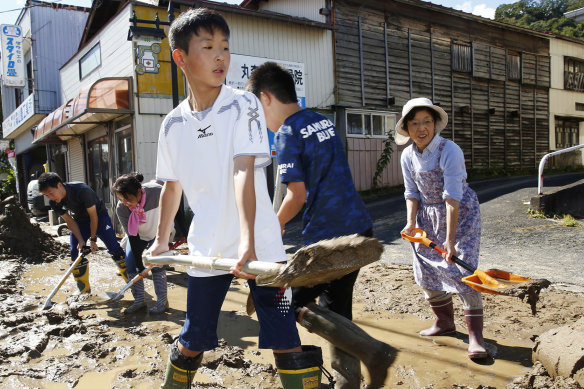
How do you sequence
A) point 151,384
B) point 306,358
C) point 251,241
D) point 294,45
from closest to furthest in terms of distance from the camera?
point 251,241 < point 306,358 < point 151,384 < point 294,45

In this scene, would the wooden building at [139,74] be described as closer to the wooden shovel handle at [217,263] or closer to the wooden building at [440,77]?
the wooden building at [440,77]

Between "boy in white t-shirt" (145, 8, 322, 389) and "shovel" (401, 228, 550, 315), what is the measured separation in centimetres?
137

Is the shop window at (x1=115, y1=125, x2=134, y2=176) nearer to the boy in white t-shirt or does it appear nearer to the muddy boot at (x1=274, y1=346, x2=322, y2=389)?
the boy in white t-shirt

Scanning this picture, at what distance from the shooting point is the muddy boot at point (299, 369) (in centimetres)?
188

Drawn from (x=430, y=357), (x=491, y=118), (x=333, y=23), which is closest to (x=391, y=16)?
(x=333, y=23)

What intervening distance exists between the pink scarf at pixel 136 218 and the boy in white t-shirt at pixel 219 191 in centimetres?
258

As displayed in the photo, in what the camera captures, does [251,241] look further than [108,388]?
No

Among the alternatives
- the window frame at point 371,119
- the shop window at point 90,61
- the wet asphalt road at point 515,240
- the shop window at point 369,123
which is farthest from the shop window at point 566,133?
the shop window at point 90,61

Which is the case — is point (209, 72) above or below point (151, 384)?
above

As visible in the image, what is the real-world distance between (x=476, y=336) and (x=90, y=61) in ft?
47.8

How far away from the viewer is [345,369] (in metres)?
2.25

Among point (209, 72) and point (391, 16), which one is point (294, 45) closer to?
point (391, 16)

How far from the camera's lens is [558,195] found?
26.7ft

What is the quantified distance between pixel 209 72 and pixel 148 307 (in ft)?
11.8
